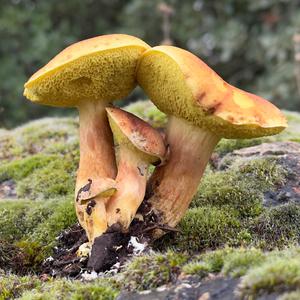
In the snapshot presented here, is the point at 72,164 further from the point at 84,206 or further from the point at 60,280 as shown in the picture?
the point at 60,280

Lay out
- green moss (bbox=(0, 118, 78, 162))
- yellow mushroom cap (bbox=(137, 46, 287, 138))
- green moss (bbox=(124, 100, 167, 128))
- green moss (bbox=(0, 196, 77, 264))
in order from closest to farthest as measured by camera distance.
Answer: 1. yellow mushroom cap (bbox=(137, 46, 287, 138))
2. green moss (bbox=(0, 196, 77, 264))
3. green moss (bbox=(0, 118, 78, 162))
4. green moss (bbox=(124, 100, 167, 128))

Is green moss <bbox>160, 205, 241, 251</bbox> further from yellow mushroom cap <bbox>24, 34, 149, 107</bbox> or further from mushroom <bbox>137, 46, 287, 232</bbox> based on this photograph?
yellow mushroom cap <bbox>24, 34, 149, 107</bbox>

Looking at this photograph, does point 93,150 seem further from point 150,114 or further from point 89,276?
point 150,114

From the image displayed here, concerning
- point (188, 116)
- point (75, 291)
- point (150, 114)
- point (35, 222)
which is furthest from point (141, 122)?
point (150, 114)

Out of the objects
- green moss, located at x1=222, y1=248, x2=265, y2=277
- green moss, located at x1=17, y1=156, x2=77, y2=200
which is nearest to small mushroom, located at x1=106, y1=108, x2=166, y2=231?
green moss, located at x1=222, y1=248, x2=265, y2=277

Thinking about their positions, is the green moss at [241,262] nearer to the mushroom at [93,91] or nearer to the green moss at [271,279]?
the green moss at [271,279]

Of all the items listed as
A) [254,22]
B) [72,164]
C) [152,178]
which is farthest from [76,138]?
[254,22]

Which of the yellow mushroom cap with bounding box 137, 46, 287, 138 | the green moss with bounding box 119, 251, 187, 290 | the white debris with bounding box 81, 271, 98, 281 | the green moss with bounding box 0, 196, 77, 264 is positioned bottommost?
the green moss with bounding box 0, 196, 77, 264

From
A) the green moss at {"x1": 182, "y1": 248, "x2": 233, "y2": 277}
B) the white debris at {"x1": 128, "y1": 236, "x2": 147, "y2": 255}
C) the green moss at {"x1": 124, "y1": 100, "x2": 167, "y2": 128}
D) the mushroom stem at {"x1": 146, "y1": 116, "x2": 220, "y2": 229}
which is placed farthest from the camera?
the green moss at {"x1": 124, "y1": 100, "x2": 167, "y2": 128}
